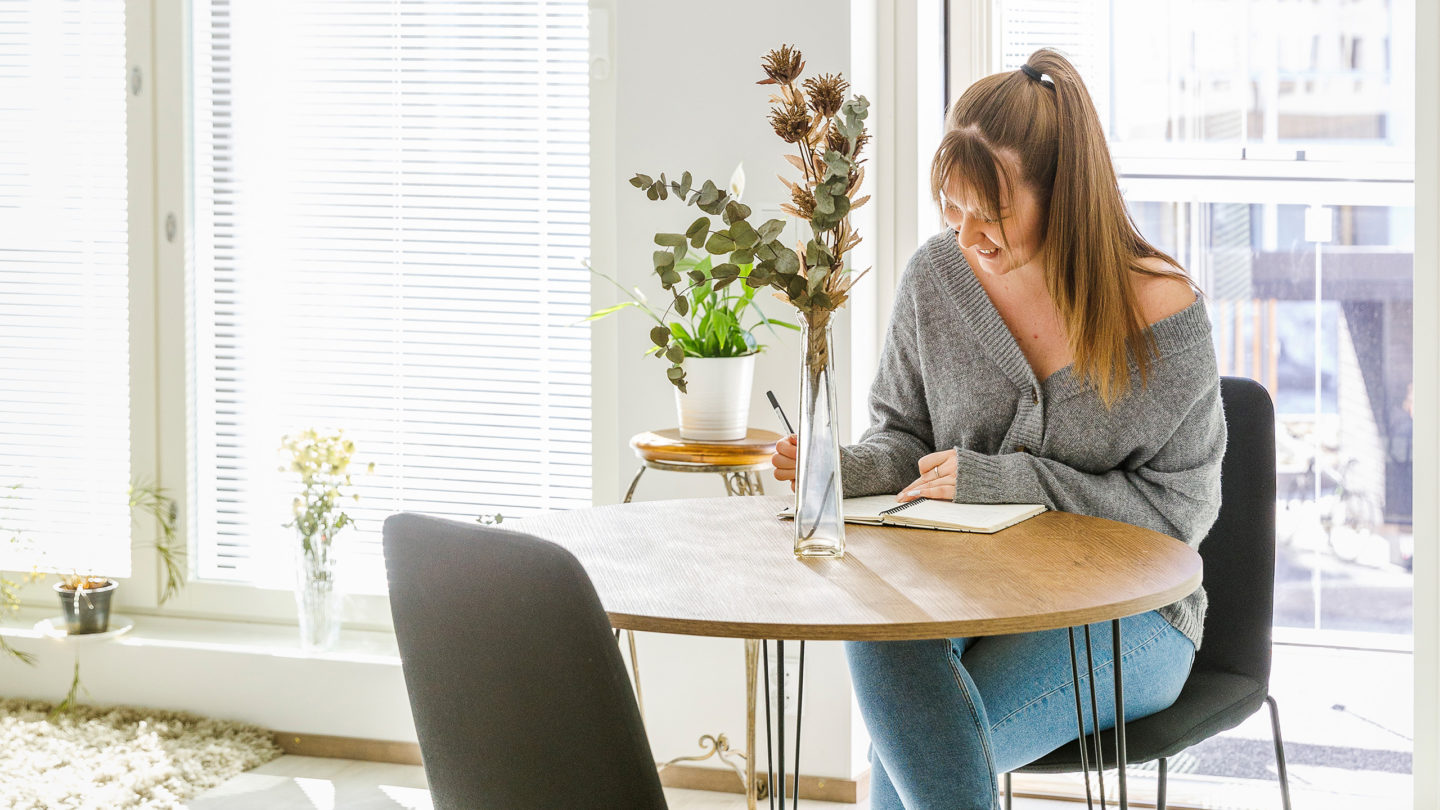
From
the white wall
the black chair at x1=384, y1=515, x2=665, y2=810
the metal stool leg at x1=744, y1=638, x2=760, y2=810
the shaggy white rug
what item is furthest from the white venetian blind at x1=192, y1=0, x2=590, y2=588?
the black chair at x1=384, y1=515, x2=665, y2=810

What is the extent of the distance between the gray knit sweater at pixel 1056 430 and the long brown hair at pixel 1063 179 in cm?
5

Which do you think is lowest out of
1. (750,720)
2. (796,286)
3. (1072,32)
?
(750,720)

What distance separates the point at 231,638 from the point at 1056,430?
2150 mm

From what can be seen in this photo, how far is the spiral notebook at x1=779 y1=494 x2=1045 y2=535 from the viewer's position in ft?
4.93

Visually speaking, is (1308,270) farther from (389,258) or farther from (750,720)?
(389,258)

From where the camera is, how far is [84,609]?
123 inches

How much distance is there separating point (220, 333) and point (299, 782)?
1.07 metres

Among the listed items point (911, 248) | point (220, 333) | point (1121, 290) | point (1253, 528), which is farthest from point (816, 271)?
point (220, 333)

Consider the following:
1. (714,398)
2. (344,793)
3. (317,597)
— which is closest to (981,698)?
(714,398)

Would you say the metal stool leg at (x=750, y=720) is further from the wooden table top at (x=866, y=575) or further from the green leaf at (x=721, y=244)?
the green leaf at (x=721, y=244)

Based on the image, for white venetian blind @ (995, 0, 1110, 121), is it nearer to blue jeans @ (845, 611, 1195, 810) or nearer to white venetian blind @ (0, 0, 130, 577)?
Result: blue jeans @ (845, 611, 1195, 810)

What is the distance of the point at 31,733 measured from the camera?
116 inches

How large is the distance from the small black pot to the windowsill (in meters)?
0.04

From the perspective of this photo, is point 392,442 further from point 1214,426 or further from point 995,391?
point 1214,426
